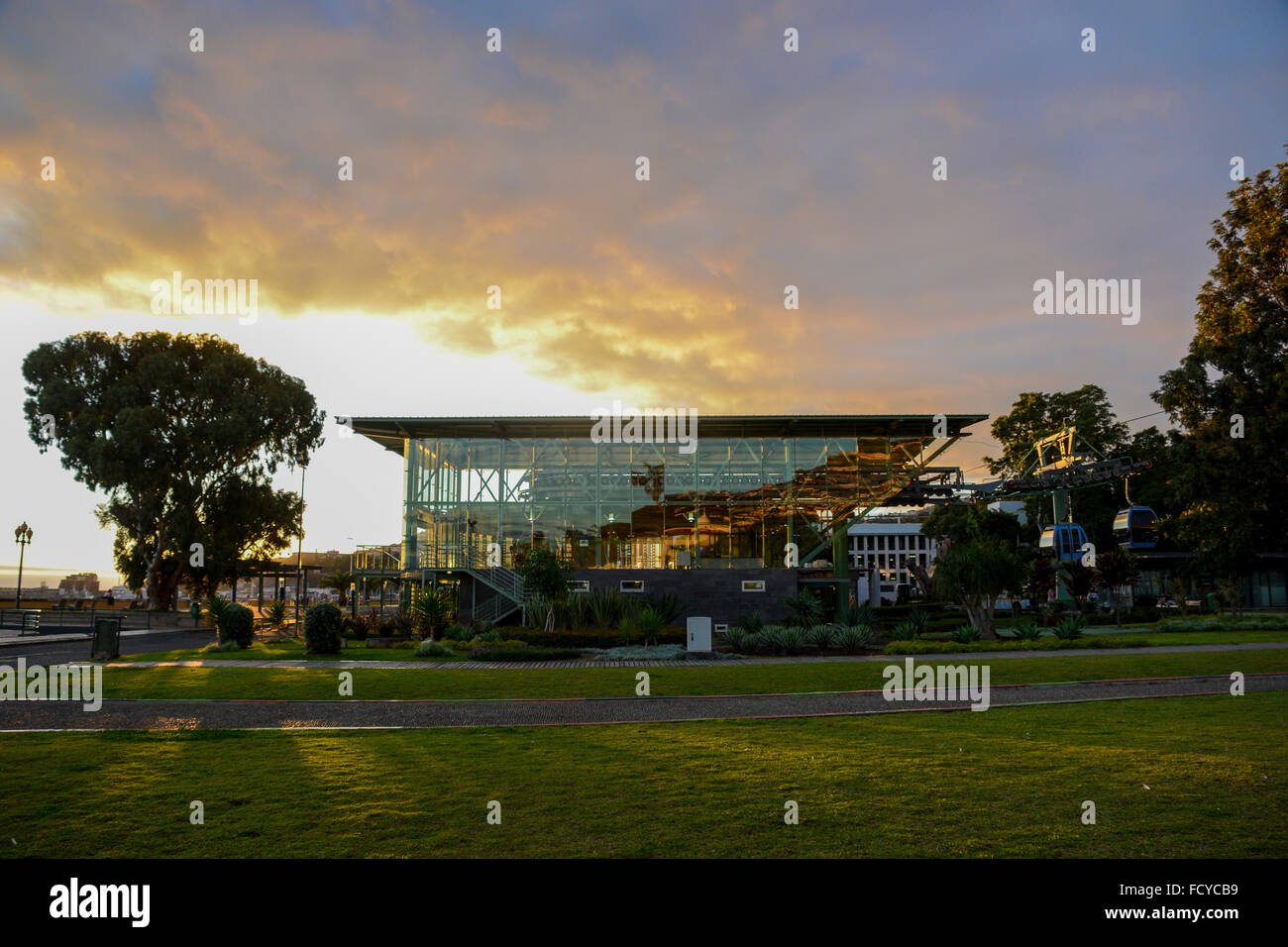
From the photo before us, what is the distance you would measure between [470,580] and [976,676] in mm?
25078

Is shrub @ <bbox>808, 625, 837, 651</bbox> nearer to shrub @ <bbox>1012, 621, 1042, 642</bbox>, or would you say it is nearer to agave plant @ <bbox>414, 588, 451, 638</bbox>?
shrub @ <bbox>1012, 621, 1042, 642</bbox>

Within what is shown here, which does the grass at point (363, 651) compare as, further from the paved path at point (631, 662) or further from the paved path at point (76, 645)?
the paved path at point (76, 645)

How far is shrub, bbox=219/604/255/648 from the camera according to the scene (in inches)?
1065

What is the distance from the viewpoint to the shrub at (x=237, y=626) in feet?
88.8

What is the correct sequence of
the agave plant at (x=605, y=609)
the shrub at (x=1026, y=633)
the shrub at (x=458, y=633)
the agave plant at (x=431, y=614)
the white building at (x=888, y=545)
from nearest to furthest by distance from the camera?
the shrub at (x=1026, y=633)
the shrub at (x=458, y=633)
the agave plant at (x=431, y=614)
the agave plant at (x=605, y=609)
the white building at (x=888, y=545)

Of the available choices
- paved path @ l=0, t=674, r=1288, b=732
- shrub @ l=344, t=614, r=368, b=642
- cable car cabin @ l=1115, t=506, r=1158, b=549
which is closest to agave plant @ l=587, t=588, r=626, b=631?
shrub @ l=344, t=614, r=368, b=642

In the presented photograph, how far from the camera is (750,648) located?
84.7 ft

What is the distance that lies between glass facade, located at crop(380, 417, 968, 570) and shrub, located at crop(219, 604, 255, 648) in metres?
9.77

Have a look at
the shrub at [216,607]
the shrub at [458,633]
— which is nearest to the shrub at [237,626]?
the shrub at [216,607]

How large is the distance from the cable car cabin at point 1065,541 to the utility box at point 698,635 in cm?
2610

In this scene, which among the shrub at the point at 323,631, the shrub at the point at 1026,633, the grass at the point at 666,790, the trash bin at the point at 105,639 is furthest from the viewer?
the shrub at the point at 1026,633
